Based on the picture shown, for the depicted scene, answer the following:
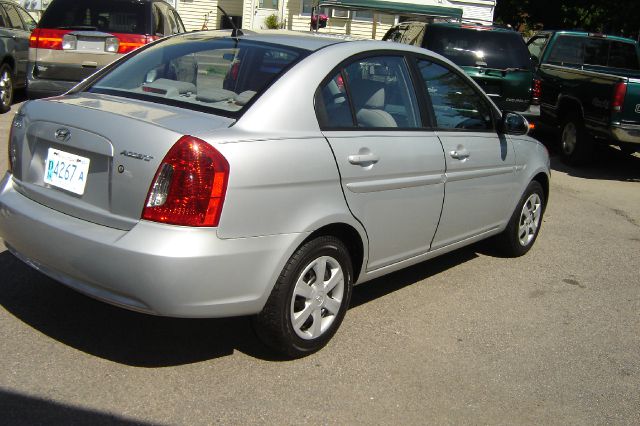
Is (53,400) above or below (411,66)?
below

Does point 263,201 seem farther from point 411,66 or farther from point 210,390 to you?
point 411,66

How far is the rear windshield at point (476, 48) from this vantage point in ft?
34.4

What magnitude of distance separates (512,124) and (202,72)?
7.69 feet

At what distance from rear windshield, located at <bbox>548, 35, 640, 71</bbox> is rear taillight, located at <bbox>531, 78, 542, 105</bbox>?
4.27ft

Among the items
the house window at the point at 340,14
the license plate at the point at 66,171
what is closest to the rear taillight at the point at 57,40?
the license plate at the point at 66,171

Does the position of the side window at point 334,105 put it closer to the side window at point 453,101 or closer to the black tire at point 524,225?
the side window at point 453,101

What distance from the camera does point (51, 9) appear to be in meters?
9.51

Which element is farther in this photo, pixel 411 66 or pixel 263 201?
pixel 411 66

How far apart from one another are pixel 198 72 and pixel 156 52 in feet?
1.26

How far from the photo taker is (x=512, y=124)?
212 inches

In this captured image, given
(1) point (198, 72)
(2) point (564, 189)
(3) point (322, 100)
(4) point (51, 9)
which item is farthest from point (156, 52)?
(2) point (564, 189)

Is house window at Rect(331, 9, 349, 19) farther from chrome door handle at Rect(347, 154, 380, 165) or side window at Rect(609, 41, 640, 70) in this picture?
chrome door handle at Rect(347, 154, 380, 165)

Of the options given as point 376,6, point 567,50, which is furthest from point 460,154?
point 376,6

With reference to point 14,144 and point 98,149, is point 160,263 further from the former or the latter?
point 14,144
